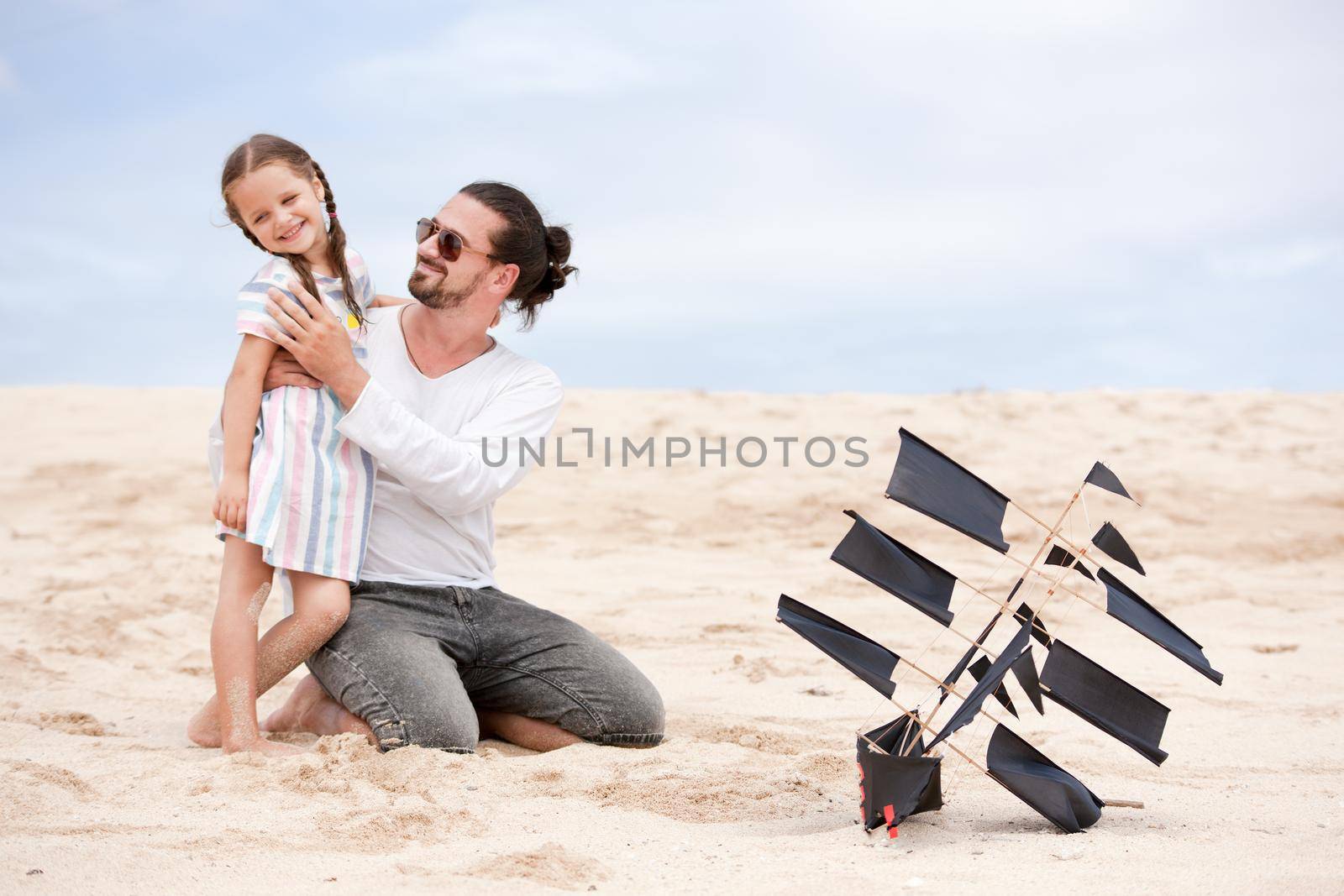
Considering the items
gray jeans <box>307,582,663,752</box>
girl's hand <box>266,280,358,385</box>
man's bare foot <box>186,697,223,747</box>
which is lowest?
man's bare foot <box>186,697,223,747</box>

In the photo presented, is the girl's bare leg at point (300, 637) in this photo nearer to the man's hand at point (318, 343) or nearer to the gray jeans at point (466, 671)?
the gray jeans at point (466, 671)

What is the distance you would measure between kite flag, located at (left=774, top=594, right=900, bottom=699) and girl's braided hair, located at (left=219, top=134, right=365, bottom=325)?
1.47 metres

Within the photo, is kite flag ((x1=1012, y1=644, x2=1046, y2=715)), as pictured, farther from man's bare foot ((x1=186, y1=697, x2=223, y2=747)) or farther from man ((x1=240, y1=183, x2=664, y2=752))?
man's bare foot ((x1=186, y1=697, x2=223, y2=747))

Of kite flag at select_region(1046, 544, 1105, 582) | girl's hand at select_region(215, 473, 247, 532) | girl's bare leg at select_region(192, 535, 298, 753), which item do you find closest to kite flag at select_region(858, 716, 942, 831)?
kite flag at select_region(1046, 544, 1105, 582)

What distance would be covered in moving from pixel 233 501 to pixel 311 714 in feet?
2.13

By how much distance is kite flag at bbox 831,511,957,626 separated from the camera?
2.06 meters

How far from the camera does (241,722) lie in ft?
8.73

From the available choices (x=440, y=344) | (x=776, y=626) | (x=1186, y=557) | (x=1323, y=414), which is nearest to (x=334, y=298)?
(x=440, y=344)

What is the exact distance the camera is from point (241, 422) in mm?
2705

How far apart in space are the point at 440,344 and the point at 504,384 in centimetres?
22

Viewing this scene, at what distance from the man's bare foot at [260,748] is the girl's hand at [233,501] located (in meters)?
0.51

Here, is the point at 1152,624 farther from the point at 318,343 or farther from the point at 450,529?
the point at 318,343

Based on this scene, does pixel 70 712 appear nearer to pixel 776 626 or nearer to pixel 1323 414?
pixel 776 626

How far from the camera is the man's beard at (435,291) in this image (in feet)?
9.71
